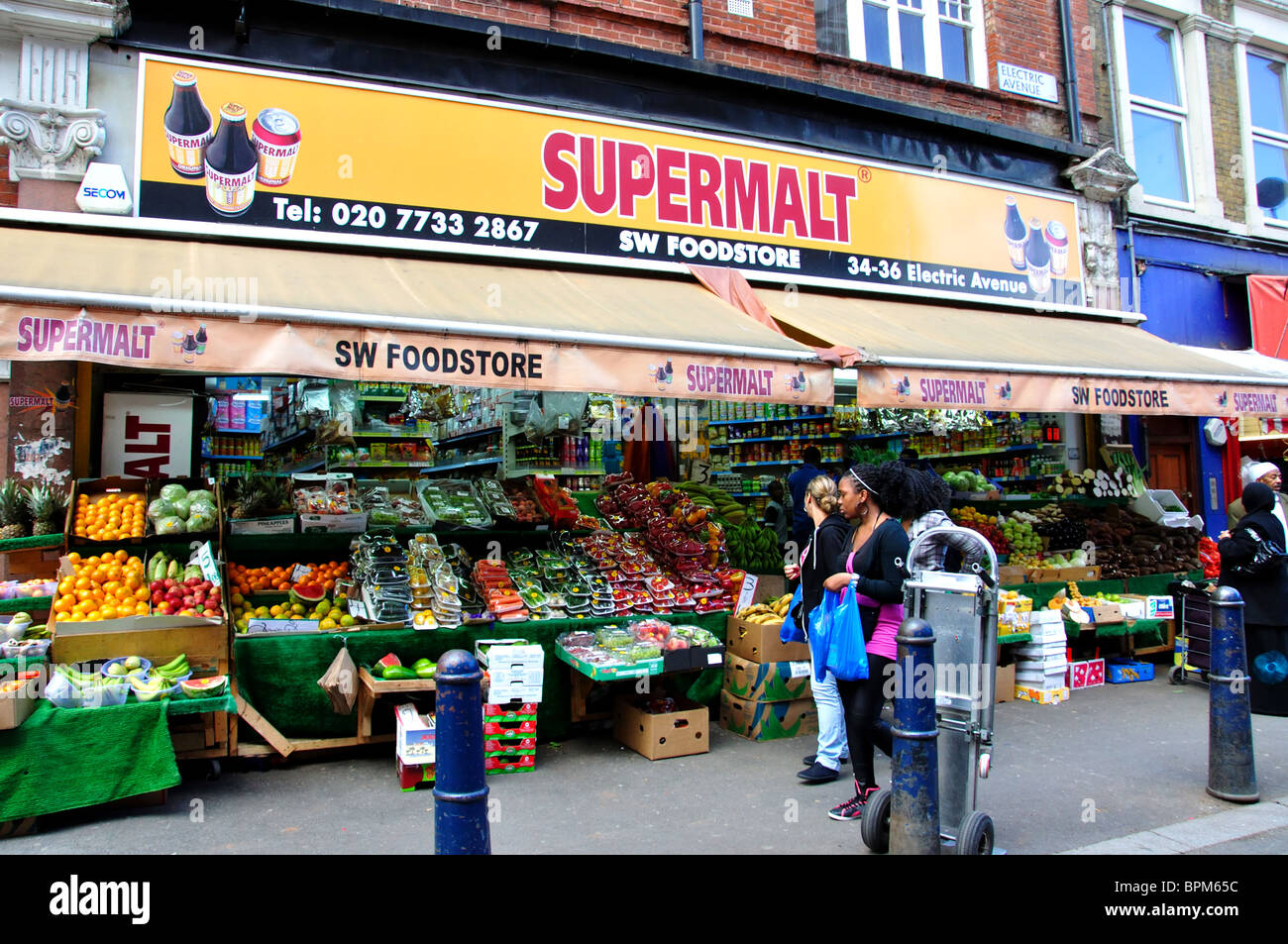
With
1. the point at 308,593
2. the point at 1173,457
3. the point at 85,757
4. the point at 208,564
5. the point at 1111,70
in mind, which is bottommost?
the point at 85,757

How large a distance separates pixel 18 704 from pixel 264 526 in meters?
2.25

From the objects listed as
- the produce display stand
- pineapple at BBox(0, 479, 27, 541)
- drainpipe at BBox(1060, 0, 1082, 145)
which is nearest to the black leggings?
the produce display stand

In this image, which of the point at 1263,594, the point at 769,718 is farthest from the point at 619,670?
the point at 1263,594

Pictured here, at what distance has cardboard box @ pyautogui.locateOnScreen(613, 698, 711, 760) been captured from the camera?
589 centimetres

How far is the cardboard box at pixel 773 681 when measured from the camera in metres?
6.27

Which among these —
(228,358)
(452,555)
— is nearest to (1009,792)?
(452,555)

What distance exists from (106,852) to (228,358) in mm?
2654

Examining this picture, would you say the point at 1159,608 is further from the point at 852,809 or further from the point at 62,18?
the point at 62,18

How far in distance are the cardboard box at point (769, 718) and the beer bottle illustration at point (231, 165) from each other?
18.3 feet

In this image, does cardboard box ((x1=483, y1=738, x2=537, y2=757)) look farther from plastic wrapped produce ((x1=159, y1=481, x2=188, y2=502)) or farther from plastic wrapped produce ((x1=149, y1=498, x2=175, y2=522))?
plastic wrapped produce ((x1=159, y1=481, x2=188, y2=502))

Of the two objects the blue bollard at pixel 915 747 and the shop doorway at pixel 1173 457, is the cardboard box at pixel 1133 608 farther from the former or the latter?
the blue bollard at pixel 915 747

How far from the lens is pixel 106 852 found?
426cm

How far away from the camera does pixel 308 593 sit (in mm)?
6133
